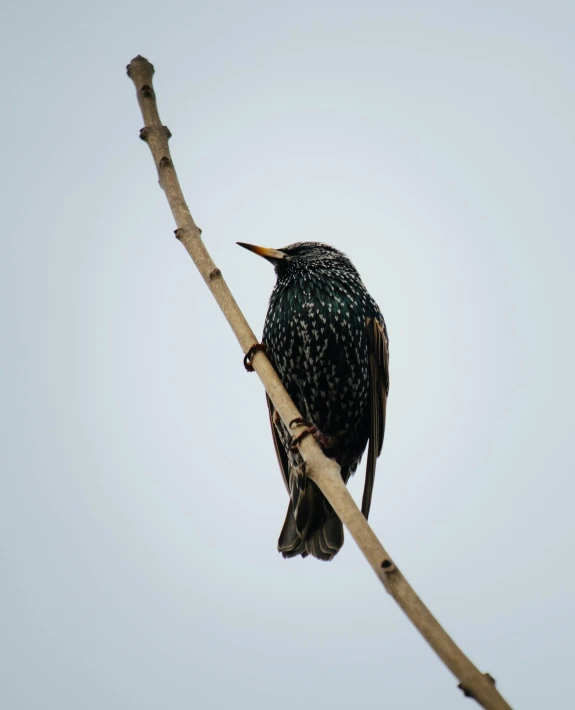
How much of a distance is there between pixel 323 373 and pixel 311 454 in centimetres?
215

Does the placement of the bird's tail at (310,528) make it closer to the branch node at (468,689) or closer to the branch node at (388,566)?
the branch node at (388,566)

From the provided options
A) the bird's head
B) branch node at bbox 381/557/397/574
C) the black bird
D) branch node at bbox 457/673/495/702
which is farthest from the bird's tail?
branch node at bbox 457/673/495/702

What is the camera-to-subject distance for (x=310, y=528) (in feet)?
16.6

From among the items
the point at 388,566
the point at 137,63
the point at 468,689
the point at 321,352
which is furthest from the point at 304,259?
the point at 468,689

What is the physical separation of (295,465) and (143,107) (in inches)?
95.6

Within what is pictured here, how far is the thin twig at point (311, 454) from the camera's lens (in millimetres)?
1830

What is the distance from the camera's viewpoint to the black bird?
5.02 meters

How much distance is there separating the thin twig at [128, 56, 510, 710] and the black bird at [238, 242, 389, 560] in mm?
1462

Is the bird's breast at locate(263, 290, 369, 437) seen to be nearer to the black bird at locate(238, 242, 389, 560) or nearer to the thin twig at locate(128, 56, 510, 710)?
the black bird at locate(238, 242, 389, 560)

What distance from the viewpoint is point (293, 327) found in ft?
16.6

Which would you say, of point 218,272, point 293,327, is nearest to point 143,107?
point 218,272

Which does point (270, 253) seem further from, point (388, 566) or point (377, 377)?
point (388, 566)

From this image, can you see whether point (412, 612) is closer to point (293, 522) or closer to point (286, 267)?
point (293, 522)

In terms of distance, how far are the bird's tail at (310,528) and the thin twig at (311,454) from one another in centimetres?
188
